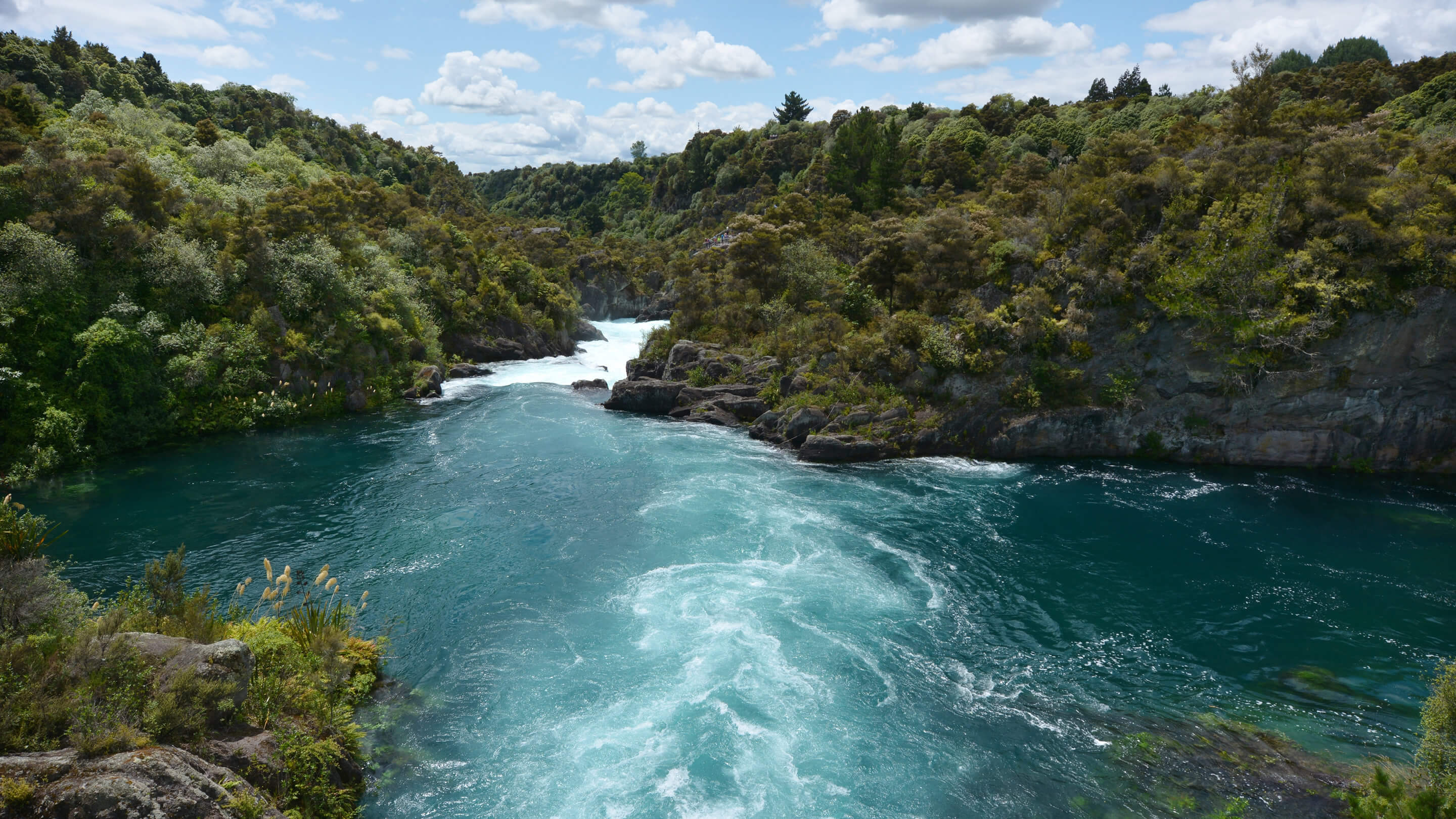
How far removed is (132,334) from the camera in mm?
33438

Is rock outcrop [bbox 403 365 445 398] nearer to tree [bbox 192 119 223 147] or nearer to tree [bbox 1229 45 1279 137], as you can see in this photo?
tree [bbox 192 119 223 147]

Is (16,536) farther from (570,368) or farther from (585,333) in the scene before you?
(585,333)

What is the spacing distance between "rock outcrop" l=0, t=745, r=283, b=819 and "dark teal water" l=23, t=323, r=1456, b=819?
126 inches

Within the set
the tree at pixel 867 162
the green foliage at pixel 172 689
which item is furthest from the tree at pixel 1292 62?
the green foliage at pixel 172 689

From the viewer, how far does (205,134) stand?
2574 inches

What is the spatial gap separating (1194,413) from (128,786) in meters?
42.5

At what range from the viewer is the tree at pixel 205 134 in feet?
213

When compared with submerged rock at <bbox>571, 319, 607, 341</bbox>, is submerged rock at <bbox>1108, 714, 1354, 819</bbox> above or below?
below

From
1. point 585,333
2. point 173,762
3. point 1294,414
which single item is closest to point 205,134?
point 585,333

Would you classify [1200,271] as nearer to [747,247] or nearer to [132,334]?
[747,247]

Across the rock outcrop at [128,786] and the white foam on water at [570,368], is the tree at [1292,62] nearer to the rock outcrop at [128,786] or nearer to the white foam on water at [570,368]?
the white foam on water at [570,368]

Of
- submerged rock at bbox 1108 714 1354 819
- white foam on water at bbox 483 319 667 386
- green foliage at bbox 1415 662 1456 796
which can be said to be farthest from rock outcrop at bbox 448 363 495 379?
green foliage at bbox 1415 662 1456 796

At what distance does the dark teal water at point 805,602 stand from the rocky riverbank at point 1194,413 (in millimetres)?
1613

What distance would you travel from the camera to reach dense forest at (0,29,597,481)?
31453mm
